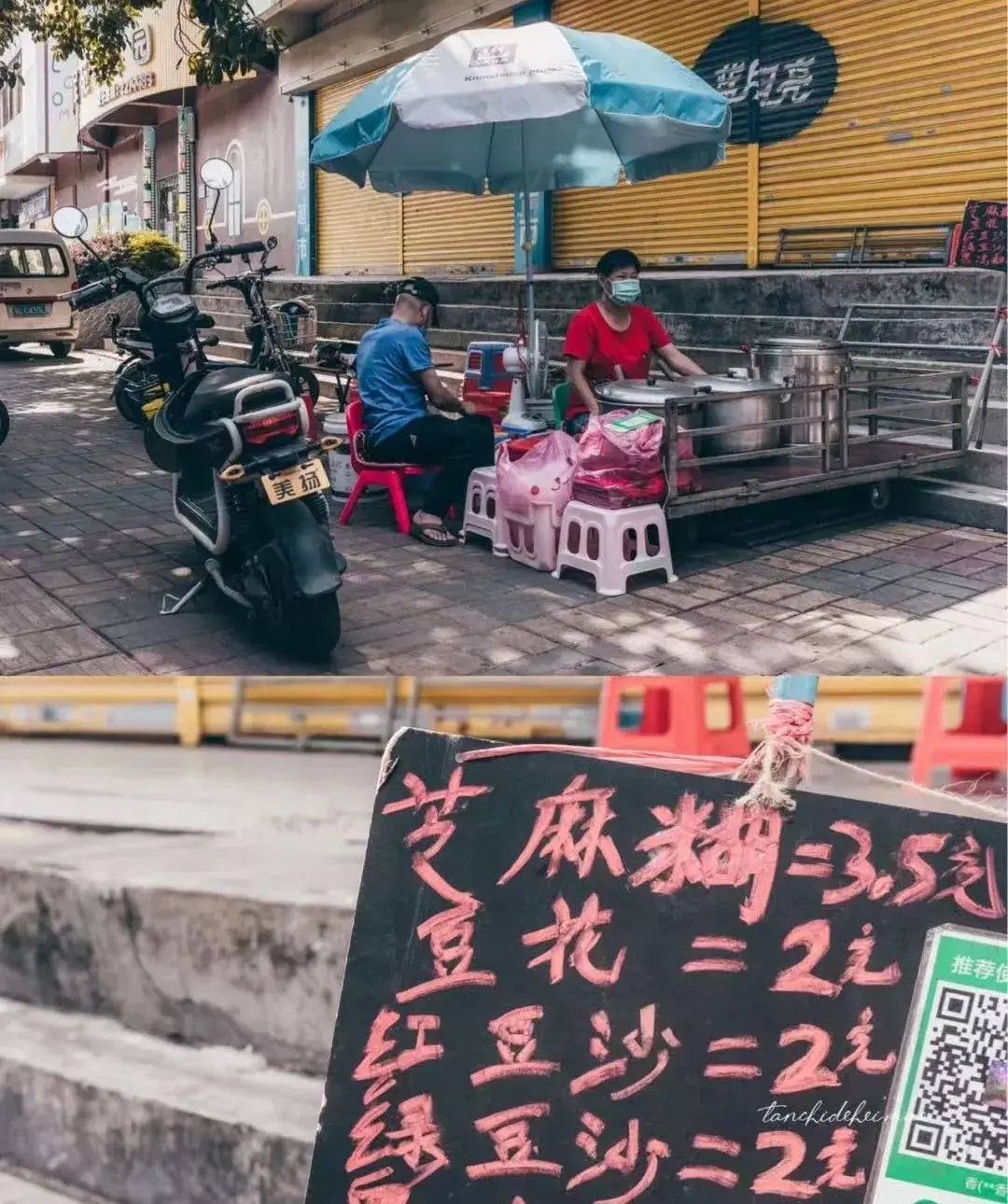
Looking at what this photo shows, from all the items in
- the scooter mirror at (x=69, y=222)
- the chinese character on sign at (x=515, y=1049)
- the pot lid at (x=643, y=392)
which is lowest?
the chinese character on sign at (x=515, y=1049)

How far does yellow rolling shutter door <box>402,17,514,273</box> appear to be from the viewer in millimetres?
12148

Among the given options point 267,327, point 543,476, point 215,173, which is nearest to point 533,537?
point 543,476

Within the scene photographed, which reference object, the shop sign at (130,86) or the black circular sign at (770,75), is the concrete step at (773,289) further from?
the shop sign at (130,86)

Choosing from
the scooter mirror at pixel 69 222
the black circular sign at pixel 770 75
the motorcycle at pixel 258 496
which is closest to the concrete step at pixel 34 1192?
the motorcycle at pixel 258 496

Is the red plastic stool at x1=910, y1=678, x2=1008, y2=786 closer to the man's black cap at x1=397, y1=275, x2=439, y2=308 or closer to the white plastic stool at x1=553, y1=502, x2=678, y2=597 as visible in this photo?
the white plastic stool at x1=553, y1=502, x2=678, y2=597

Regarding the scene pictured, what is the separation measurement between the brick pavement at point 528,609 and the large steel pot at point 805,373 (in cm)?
55

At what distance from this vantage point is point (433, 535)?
5.51 metres

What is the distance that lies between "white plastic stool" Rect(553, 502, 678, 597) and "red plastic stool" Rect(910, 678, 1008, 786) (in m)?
3.08

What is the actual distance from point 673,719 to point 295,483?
2.41m

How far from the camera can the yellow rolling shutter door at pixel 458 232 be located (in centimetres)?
1215

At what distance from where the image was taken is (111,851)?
2.27 meters

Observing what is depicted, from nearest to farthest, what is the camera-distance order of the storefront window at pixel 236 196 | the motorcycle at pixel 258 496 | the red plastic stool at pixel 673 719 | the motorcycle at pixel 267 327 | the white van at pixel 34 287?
the red plastic stool at pixel 673 719 → the motorcycle at pixel 258 496 → the motorcycle at pixel 267 327 → the white van at pixel 34 287 → the storefront window at pixel 236 196

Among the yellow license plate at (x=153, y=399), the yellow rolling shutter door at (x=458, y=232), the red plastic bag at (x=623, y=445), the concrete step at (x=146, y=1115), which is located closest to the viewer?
the concrete step at (x=146, y=1115)

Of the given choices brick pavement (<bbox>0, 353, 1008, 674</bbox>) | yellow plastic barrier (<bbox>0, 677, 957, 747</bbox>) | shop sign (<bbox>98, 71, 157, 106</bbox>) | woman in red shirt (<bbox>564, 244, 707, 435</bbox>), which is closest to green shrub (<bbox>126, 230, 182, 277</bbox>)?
shop sign (<bbox>98, 71, 157, 106</bbox>)
